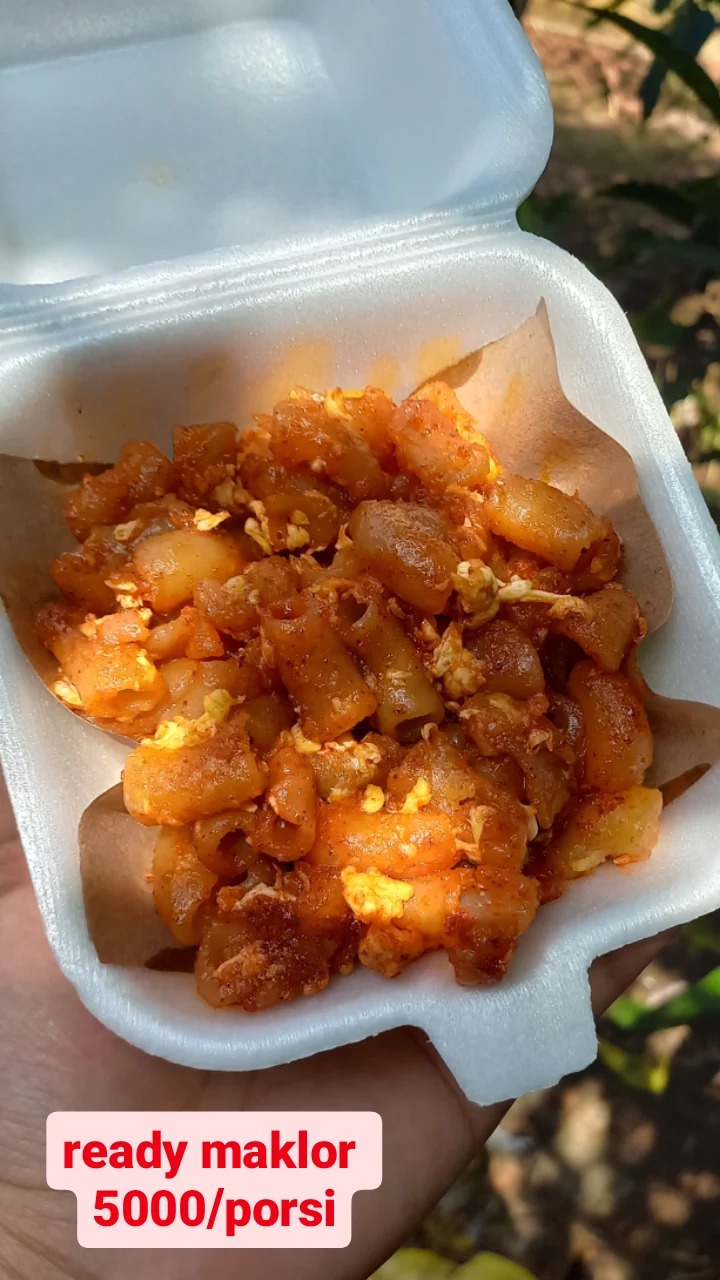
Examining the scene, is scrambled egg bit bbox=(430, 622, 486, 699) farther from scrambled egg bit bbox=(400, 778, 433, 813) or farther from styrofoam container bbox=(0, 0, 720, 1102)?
styrofoam container bbox=(0, 0, 720, 1102)

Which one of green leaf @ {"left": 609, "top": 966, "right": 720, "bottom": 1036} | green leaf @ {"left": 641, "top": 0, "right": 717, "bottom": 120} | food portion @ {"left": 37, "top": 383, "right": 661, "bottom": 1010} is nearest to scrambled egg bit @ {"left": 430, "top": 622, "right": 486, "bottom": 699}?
food portion @ {"left": 37, "top": 383, "right": 661, "bottom": 1010}

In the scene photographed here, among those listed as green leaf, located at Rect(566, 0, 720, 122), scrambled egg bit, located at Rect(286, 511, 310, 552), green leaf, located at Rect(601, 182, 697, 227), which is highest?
green leaf, located at Rect(566, 0, 720, 122)

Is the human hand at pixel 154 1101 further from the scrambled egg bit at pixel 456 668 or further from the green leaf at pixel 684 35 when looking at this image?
the green leaf at pixel 684 35

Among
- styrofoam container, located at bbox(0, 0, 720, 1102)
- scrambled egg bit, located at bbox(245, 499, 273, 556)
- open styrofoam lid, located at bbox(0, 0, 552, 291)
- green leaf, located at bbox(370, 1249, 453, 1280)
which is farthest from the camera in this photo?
green leaf, located at bbox(370, 1249, 453, 1280)

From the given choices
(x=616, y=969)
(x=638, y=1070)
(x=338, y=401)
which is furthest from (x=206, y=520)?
(x=638, y=1070)

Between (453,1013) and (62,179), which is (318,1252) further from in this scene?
(62,179)

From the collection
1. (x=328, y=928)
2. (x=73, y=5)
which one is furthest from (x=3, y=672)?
(x=73, y=5)

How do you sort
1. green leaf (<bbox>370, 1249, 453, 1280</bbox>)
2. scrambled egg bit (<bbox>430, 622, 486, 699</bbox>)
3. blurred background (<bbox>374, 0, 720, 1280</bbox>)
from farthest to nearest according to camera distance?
blurred background (<bbox>374, 0, 720, 1280</bbox>), green leaf (<bbox>370, 1249, 453, 1280</bbox>), scrambled egg bit (<bbox>430, 622, 486, 699</bbox>)

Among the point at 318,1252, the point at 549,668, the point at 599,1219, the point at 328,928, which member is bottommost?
the point at 599,1219
